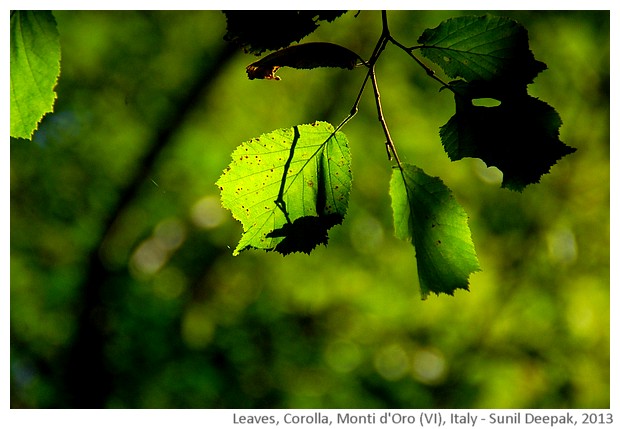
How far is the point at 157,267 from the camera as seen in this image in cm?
698

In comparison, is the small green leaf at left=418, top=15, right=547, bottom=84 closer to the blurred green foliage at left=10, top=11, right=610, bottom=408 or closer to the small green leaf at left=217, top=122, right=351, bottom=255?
the small green leaf at left=217, top=122, right=351, bottom=255

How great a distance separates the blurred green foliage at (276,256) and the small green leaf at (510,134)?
230 inches

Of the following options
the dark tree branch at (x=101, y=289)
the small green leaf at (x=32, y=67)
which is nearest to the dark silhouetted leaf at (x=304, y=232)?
the small green leaf at (x=32, y=67)

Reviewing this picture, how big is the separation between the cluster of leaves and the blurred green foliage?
19.0 ft

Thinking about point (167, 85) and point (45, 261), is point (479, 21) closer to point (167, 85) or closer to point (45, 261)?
point (167, 85)

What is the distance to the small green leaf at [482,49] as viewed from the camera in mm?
730

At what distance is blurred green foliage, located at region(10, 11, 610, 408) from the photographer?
6625 millimetres

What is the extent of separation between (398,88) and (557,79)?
1989mm

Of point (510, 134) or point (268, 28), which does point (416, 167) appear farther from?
point (268, 28)

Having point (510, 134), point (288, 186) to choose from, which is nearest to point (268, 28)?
point (288, 186)

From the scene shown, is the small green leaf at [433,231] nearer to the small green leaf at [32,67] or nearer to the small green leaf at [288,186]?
the small green leaf at [288,186]

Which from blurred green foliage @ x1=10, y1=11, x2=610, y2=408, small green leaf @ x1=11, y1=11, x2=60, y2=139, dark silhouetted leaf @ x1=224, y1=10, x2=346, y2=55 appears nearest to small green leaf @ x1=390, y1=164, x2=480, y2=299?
dark silhouetted leaf @ x1=224, y1=10, x2=346, y2=55

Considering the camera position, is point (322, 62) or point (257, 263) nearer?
point (322, 62)
